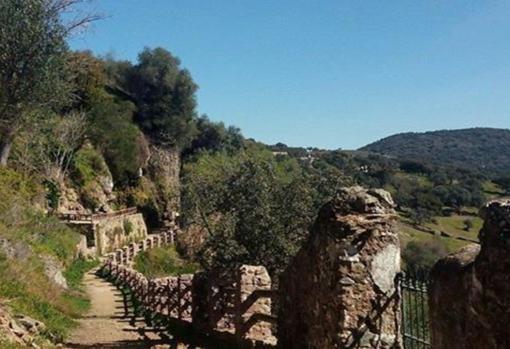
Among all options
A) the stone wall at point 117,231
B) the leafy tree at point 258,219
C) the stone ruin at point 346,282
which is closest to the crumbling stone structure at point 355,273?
the stone ruin at point 346,282

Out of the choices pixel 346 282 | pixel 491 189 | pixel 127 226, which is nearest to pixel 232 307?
pixel 346 282

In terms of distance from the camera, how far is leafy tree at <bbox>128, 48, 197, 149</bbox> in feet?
207

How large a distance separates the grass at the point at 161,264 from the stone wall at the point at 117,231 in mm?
2728

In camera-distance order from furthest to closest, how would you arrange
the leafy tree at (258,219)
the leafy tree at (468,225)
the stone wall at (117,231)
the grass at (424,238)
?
the leafy tree at (468,225)
the grass at (424,238)
the stone wall at (117,231)
the leafy tree at (258,219)

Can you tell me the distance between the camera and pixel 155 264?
41000mm

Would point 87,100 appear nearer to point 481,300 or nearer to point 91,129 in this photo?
point 91,129

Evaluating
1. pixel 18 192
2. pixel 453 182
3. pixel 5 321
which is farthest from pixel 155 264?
pixel 453 182

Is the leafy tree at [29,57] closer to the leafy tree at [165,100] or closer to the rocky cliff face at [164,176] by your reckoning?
the rocky cliff face at [164,176]

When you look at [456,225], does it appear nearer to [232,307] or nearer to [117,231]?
[117,231]

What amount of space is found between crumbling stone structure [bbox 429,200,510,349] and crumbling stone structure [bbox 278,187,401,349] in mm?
3864

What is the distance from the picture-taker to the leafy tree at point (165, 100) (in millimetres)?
63188

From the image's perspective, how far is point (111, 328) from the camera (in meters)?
16.4

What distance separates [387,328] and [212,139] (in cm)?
6985

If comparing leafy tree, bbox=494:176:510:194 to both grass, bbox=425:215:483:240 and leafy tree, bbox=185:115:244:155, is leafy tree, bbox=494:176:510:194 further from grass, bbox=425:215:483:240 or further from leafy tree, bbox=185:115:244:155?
leafy tree, bbox=185:115:244:155
